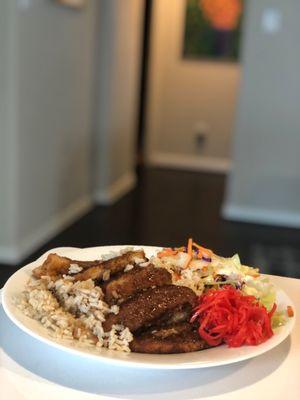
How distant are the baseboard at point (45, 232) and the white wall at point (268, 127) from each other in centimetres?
104

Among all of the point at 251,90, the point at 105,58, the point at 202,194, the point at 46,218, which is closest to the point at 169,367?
the point at 46,218

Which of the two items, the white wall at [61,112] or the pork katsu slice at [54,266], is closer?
the pork katsu slice at [54,266]

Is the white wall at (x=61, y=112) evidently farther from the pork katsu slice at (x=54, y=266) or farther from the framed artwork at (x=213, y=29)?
the pork katsu slice at (x=54, y=266)

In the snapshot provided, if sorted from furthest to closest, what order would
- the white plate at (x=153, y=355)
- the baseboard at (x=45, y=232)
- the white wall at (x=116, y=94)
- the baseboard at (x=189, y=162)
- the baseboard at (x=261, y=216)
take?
the baseboard at (x=189, y=162) → the white wall at (x=116, y=94) → the baseboard at (x=261, y=216) → the baseboard at (x=45, y=232) → the white plate at (x=153, y=355)

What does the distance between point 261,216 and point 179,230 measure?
2.20 feet

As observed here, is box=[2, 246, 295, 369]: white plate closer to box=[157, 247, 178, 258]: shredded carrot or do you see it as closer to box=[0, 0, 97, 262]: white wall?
box=[157, 247, 178, 258]: shredded carrot

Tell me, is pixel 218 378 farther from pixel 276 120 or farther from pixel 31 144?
pixel 276 120

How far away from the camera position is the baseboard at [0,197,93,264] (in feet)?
9.76

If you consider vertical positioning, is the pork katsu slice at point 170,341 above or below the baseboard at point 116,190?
above

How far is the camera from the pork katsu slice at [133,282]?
36.6 inches

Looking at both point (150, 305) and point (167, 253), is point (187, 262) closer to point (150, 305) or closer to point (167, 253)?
point (167, 253)

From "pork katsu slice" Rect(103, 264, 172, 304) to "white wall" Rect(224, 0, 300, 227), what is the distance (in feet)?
10.1

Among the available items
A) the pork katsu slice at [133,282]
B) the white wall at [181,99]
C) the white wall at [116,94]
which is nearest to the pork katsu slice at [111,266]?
the pork katsu slice at [133,282]

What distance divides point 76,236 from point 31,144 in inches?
27.8
